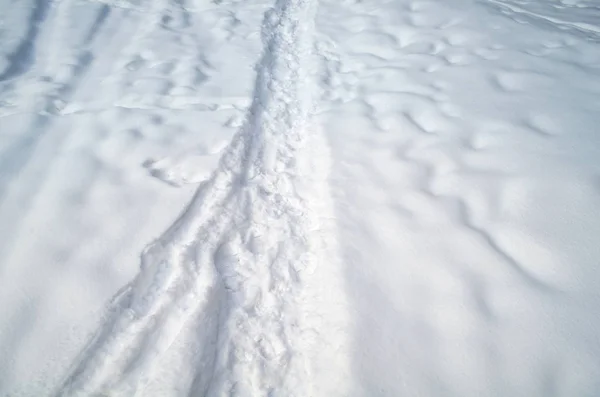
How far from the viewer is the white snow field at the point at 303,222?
1.14 metres

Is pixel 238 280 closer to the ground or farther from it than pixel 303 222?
closer to the ground

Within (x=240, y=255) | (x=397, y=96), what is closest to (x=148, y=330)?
(x=240, y=255)

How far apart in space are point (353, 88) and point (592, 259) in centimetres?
172

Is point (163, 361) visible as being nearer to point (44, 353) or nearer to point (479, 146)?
point (44, 353)

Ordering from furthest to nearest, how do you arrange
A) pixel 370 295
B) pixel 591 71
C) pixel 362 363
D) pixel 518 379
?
pixel 591 71 < pixel 370 295 < pixel 362 363 < pixel 518 379

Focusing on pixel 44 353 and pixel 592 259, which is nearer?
pixel 44 353

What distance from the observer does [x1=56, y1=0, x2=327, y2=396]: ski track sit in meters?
1.17

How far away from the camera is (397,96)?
7.51ft

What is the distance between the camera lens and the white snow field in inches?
44.9

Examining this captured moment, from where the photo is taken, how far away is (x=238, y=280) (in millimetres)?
1461

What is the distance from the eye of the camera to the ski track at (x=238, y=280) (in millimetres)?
1167

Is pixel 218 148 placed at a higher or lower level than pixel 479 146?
lower

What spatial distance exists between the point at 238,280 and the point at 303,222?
0.43 m

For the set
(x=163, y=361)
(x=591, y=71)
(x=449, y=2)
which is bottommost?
(x=163, y=361)
